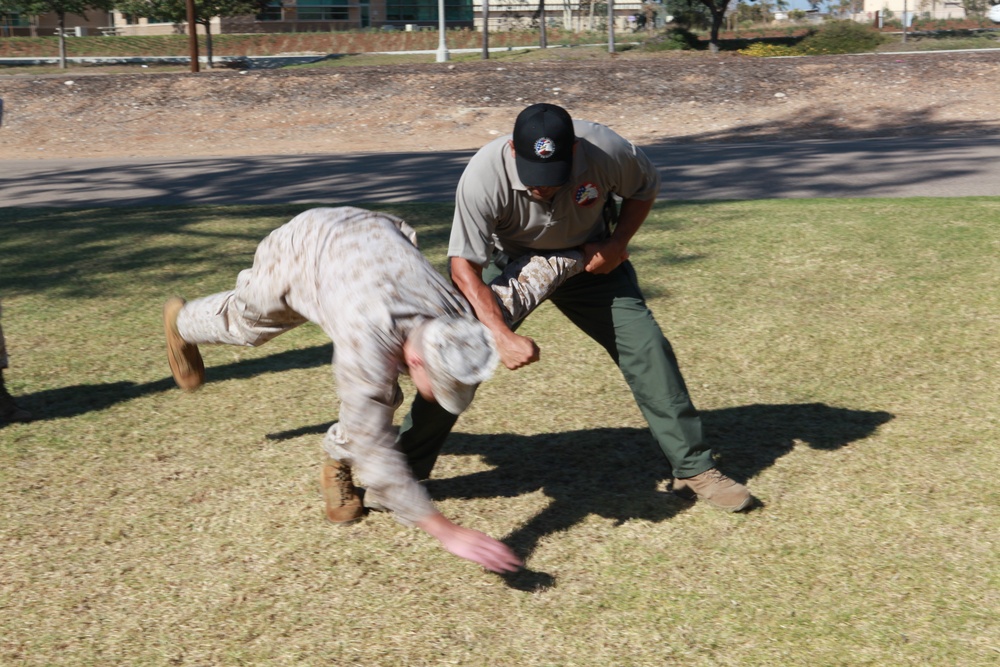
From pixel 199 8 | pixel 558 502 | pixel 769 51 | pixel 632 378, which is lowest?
pixel 558 502

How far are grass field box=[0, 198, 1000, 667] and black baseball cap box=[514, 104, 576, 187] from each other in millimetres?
1407

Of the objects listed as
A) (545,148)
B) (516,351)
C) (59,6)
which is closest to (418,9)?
(59,6)

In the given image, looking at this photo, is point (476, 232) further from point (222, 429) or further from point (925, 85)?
point (925, 85)

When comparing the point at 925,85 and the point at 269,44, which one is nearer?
the point at 925,85

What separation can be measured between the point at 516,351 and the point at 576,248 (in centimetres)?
79

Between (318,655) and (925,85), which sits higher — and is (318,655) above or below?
below

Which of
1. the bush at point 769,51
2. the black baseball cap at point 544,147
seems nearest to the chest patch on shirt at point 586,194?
the black baseball cap at point 544,147

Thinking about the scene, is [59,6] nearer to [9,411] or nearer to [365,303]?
[9,411]

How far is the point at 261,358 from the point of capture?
661cm

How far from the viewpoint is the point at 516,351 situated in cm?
372

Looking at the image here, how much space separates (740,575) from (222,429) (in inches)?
107

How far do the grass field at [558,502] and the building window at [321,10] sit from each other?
6074 centimetres

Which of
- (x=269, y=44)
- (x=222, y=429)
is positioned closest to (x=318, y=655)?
(x=222, y=429)

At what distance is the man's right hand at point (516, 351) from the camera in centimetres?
369
